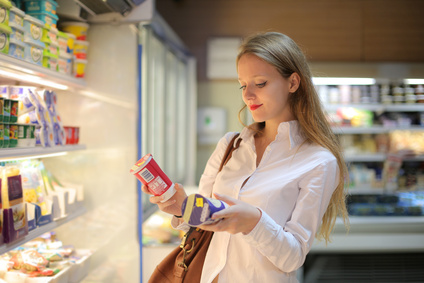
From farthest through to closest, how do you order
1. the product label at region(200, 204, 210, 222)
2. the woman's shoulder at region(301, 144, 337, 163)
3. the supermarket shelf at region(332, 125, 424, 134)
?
1. the supermarket shelf at region(332, 125, 424, 134)
2. the woman's shoulder at region(301, 144, 337, 163)
3. the product label at region(200, 204, 210, 222)

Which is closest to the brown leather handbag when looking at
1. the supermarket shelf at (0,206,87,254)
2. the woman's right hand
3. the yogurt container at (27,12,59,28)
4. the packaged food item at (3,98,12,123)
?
the woman's right hand

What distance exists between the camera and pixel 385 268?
5.12 m

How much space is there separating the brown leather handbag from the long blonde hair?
0.34 m

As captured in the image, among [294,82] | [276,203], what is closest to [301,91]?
[294,82]

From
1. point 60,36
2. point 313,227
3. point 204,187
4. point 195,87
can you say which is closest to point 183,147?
point 195,87

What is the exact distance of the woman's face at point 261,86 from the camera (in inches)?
66.6

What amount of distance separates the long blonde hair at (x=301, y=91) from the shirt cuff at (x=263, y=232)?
426 mm

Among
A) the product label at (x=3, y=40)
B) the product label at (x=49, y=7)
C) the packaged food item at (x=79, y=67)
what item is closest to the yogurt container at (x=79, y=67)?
the packaged food item at (x=79, y=67)

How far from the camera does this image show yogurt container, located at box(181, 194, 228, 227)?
4.42 ft

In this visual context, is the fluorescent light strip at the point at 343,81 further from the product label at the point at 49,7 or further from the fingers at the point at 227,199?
the fingers at the point at 227,199

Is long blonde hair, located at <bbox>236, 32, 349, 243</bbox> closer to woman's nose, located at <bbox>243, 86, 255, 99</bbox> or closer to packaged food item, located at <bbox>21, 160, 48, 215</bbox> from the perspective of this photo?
woman's nose, located at <bbox>243, 86, 255, 99</bbox>

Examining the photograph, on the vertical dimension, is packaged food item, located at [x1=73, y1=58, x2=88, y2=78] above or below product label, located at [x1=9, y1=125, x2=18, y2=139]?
above

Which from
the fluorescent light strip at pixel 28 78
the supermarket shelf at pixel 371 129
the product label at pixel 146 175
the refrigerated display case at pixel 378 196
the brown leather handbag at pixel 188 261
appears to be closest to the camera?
the product label at pixel 146 175

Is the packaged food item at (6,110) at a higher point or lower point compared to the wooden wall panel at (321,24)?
lower
